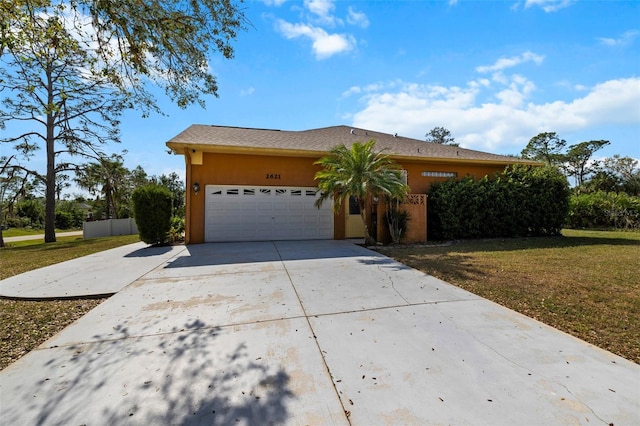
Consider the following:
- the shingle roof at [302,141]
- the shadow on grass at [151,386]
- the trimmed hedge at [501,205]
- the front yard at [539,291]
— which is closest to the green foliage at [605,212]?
the trimmed hedge at [501,205]

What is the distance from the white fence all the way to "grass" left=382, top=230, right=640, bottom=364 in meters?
20.7

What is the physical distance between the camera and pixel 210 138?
35.7 feet

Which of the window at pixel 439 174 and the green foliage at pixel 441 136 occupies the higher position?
the green foliage at pixel 441 136

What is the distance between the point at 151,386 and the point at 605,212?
2280cm

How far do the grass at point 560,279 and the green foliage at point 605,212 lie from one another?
8452mm

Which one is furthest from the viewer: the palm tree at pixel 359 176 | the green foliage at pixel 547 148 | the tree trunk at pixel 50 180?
the green foliage at pixel 547 148

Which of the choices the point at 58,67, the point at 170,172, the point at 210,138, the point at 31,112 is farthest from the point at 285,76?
the point at 170,172

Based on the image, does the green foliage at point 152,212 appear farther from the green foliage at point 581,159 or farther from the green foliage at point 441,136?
the green foliage at point 581,159

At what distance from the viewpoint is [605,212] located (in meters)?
16.1

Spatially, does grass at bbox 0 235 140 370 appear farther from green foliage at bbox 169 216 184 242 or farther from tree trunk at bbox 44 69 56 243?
tree trunk at bbox 44 69 56 243

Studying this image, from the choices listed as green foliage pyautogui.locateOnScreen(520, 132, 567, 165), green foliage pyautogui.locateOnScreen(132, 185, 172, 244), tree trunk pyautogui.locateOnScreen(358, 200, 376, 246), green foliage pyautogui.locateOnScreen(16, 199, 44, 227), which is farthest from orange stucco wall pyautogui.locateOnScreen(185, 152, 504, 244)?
green foliage pyautogui.locateOnScreen(16, 199, 44, 227)

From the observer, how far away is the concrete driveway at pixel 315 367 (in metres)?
2.01

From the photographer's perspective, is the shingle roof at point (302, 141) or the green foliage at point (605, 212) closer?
the shingle roof at point (302, 141)

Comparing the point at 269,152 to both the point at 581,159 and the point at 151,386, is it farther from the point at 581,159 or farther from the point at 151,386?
the point at 581,159
